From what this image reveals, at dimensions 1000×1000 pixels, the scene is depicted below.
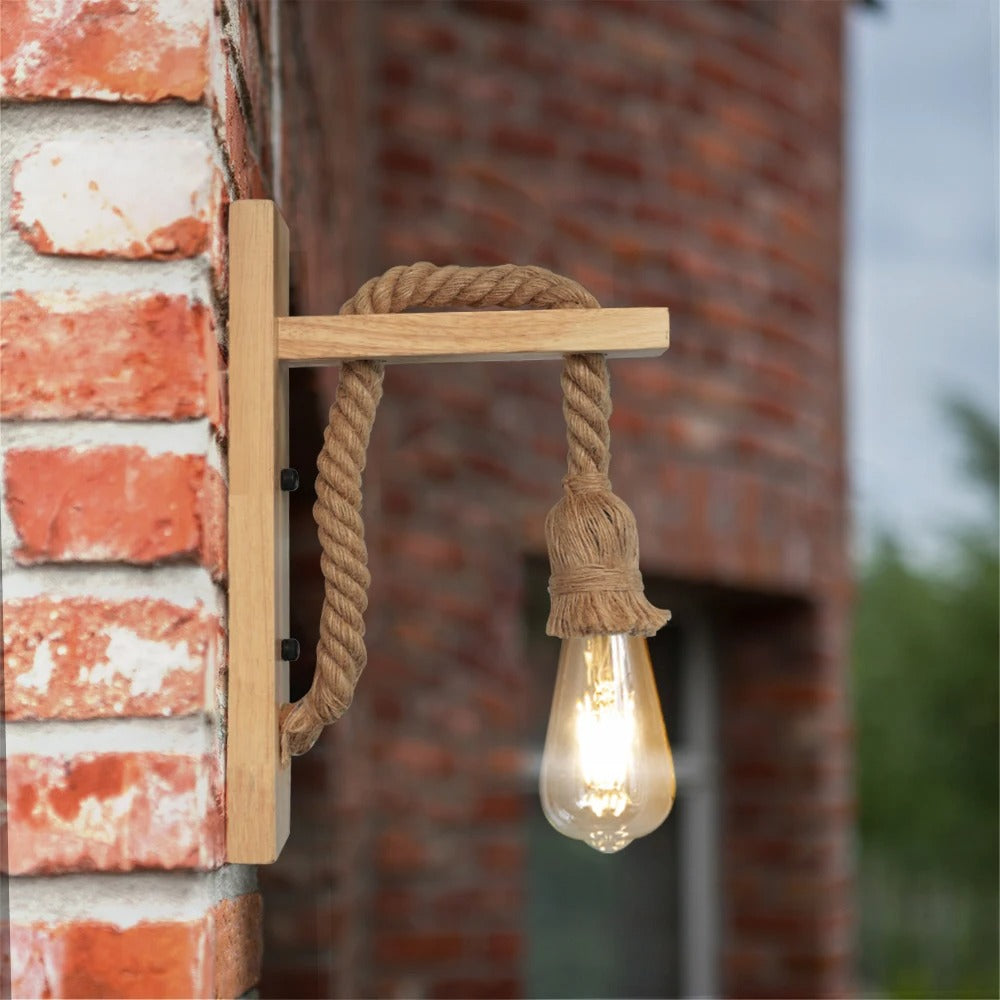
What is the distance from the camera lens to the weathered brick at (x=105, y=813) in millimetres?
640

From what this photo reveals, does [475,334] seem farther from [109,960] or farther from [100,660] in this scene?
[109,960]

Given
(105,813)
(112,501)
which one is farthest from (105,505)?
(105,813)

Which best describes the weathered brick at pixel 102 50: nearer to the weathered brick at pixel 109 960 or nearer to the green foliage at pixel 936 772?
the weathered brick at pixel 109 960

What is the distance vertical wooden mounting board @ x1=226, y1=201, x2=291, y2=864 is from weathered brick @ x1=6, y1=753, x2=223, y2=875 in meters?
0.04

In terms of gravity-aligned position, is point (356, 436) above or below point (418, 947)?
above

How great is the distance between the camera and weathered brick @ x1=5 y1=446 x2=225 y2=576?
65cm

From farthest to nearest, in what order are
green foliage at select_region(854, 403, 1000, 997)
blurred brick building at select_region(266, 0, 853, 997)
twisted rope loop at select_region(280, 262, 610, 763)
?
green foliage at select_region(854, 403, 1000, 997), blurred brick building at select_region(266, 0, 853, 997), twisted rope loop at select_region(280, 262, 610, 763)

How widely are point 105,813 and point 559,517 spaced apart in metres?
0.30

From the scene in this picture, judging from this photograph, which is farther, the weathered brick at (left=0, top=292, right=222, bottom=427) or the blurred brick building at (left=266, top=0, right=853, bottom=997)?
the blurred brick building at (left=266, top=0, right=853, bottom=997)

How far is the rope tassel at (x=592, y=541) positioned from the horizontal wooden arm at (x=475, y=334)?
3 cm

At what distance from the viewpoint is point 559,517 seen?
78 cm

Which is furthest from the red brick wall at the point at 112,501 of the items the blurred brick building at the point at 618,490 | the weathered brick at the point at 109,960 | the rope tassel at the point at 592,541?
the blurred brick building at the point at 618,490

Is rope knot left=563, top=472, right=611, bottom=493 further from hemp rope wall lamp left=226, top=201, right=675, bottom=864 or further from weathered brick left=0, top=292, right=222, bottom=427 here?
weathered brick left=0, top=292, right=222, bottom=427

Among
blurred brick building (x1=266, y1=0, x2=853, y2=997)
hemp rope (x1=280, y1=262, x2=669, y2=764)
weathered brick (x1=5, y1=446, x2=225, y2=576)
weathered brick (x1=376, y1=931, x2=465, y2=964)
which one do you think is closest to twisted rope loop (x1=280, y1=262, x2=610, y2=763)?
hemp rope (x1=280, y1=262, x2=669, y2=764)
